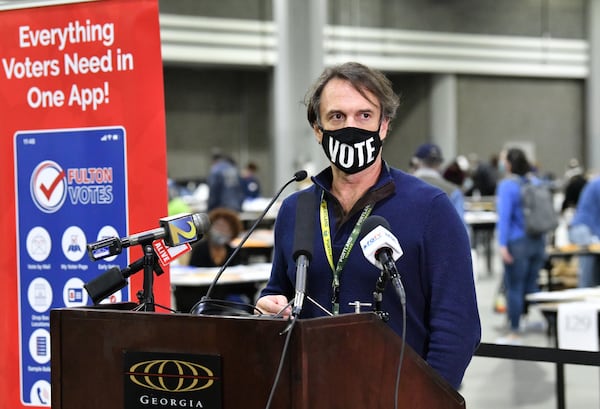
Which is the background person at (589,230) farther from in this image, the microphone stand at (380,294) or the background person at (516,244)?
the microphone stand at (380,294)

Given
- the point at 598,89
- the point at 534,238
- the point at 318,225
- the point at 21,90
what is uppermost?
the point at 598,89

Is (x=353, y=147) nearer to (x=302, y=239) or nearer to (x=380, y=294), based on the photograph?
(x=302, y=239)

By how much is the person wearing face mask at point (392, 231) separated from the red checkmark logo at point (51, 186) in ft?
4.19

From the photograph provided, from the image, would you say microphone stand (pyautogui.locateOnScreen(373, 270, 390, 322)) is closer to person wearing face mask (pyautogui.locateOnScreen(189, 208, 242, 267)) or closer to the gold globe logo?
the gold globe logo

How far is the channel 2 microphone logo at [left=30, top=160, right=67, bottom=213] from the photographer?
136 inches

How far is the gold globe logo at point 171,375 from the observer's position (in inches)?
76.6

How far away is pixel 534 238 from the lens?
29.0 feet

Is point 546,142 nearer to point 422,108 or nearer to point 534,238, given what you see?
point 422,108

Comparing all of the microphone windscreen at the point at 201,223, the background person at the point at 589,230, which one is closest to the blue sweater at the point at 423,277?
the microphone windscreen at the point at 201,223

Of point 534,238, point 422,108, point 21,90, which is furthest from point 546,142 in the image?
point 21,90

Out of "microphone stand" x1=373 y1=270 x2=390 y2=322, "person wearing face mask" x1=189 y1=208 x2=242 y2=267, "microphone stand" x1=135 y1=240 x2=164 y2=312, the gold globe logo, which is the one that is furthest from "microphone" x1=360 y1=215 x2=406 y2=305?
"person wearing face mask" x1=189 y1=208 x2=242 y2=267

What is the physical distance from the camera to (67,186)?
3.44 metres

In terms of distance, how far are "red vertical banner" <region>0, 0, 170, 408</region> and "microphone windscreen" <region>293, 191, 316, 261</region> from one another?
0.93m

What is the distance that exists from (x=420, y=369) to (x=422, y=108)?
907 inches
